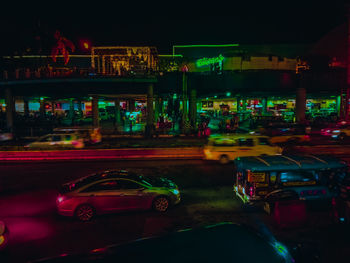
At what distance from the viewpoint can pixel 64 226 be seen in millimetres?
9922

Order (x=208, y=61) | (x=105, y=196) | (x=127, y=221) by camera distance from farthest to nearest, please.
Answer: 1. (x=208, y=61)
2. (x=105, y=196)
3. (x=127, y=221)

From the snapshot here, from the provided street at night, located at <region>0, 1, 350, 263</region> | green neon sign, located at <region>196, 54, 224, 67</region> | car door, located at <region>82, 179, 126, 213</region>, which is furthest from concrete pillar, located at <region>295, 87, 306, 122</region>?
car door, located at <region>82, 179, 126, 213</region>

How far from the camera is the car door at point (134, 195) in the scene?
10.6 m

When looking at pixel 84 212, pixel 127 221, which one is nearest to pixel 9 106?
pixel 84 212

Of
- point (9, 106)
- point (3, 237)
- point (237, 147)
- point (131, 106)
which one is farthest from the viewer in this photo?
point (131, 106)

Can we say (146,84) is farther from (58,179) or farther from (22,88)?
(58,179)

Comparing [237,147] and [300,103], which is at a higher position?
[300,103]

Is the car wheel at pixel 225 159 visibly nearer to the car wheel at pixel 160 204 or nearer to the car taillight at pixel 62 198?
the car wheel at pixel 160 204

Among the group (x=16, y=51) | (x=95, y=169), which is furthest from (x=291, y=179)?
(x=16, y=51)

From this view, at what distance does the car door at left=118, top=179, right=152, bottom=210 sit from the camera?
417 inches

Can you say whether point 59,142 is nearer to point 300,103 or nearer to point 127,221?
point 127,221

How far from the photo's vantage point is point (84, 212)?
10320 mm

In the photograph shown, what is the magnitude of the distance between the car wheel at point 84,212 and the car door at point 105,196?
187mm

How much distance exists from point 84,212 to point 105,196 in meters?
0.86
